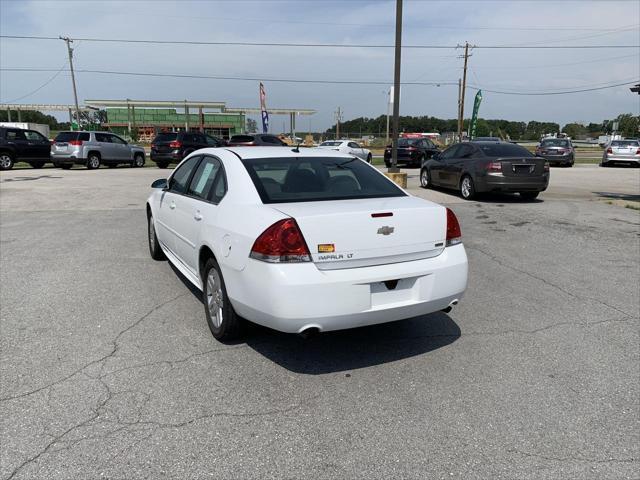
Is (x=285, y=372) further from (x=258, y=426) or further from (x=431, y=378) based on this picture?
(x=431, y=378)

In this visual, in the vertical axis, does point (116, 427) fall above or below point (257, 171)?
below

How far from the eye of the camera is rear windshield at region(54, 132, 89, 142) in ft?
74.5

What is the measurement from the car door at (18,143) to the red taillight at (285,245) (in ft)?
75.8

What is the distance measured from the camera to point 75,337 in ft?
13.5

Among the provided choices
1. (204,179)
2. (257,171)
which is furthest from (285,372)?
(204,179)

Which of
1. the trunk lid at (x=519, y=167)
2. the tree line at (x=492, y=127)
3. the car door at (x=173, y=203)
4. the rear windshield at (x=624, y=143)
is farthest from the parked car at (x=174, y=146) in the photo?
the tree line at (x=492, y=127)

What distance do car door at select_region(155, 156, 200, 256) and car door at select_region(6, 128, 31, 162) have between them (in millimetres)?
20270

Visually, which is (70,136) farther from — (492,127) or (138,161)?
(492,127)

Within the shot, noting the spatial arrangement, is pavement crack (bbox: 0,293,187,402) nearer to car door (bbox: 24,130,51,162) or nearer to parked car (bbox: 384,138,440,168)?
car door (bbox: 24,130,51,162)

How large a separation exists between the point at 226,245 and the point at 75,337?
1.59 m

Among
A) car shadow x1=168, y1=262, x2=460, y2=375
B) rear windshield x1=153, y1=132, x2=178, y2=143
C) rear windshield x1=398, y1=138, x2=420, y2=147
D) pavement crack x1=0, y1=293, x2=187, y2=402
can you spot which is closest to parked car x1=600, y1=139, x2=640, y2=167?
rear windshield x1=398, y1=138, x2=420, y2=147

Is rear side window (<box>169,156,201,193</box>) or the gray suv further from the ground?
rear side window (<box>169,156,201,193</box>)

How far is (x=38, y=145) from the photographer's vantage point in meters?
23.0

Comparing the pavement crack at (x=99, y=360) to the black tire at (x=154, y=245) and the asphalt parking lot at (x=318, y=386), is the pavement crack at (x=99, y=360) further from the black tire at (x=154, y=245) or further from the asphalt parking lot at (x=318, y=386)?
the black tire at (x=154, y=245)
